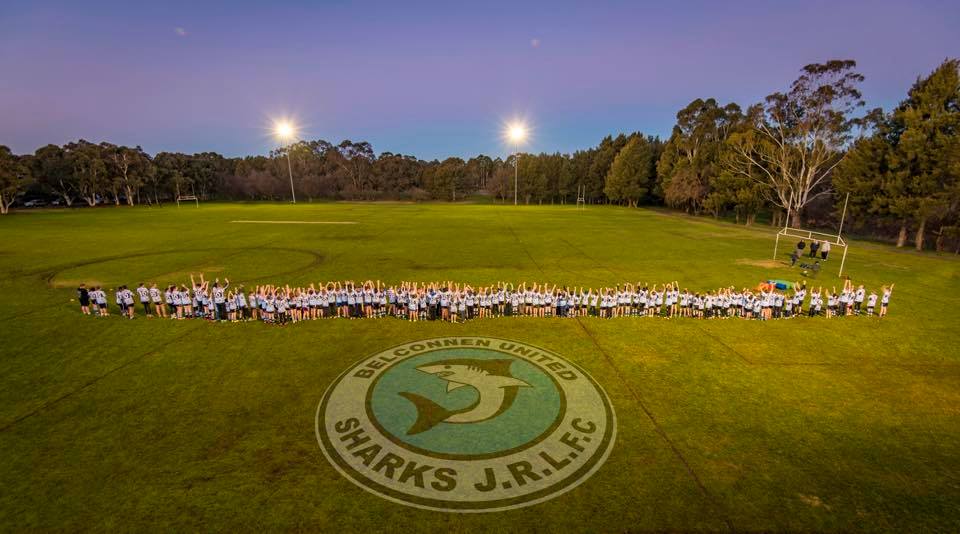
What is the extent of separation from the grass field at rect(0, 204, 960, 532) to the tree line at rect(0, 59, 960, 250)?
25.6 metres

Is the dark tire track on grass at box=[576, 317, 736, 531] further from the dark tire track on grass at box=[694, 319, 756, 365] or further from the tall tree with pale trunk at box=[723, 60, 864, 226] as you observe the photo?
the tall tree with pale trunk at box=[723, 60, 864, 226]

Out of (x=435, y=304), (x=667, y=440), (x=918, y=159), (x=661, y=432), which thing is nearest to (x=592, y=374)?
(x=661, y=432)

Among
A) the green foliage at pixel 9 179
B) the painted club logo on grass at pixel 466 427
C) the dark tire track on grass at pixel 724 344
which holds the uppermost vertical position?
the green foliage at pixel 9 179

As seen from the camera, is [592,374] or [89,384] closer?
[89,384]

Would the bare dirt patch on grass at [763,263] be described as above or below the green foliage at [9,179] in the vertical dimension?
below

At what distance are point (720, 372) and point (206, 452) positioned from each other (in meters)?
16.6

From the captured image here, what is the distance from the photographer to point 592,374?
14.6 metres

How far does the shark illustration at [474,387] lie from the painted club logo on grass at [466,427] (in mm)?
36

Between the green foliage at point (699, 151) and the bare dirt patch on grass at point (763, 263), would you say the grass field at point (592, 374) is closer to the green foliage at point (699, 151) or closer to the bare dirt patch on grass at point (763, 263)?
the bare dirt patch on grass at point (763, 263)

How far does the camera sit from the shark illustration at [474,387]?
1217 centimetres

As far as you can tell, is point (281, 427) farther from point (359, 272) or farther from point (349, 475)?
point (359, 272)

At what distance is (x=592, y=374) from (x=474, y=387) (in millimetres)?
4389

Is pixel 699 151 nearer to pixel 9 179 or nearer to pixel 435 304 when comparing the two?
pixel 435 304

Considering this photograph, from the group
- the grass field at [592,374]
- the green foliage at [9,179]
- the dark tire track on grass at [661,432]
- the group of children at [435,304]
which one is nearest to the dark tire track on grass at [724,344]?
the grass field at [592,374]
